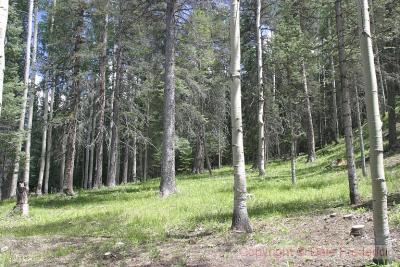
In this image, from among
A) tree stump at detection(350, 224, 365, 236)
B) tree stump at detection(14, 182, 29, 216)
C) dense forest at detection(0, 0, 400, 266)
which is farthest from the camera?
tree stump at detection(14, 182, 29, 216)

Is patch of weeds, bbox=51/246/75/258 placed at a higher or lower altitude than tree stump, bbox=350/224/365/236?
lower

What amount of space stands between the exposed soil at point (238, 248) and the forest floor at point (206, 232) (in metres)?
0.02

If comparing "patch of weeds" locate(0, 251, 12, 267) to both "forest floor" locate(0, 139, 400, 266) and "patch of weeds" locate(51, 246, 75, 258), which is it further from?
"patch of weeds" locate(51, 246, 75, 258)

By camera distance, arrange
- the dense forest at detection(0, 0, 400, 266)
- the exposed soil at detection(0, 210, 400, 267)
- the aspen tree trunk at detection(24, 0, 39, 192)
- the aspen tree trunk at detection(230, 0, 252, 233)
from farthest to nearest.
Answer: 1. the aspen tree trunk at detection(24, 0, 39, 192)
2. the dense forest at detection(0, 0, 400, 266)
3. the aspen tree trunk at detection(230, 0, 252, 233)
4. the exposed soil at detection(0, 210, 400, 267)

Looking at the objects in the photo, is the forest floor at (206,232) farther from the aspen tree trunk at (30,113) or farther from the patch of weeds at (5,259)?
the aspen tree trunk at (30,113)

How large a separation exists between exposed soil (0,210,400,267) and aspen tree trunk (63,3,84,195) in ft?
37.4

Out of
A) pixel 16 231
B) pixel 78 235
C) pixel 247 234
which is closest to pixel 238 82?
pixel 247 234

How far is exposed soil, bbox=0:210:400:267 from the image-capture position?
6.44 metres

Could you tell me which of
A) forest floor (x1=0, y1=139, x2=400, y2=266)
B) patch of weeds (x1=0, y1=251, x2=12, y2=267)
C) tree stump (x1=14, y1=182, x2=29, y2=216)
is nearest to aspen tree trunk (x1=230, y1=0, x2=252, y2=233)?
forest floor (x1=0, y1=139, x2=400, y2=266)

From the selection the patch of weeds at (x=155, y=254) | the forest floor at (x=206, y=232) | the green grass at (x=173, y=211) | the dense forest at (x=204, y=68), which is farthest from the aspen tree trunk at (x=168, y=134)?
the patch of weeds at (x=155, y=254)

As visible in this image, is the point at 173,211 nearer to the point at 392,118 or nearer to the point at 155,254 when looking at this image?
the point at 155,254

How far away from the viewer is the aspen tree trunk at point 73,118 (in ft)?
67.9

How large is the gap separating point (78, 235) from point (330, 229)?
5694mm

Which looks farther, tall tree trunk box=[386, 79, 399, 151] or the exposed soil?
tall tree trunk box=[386, 79, 399, 151]
